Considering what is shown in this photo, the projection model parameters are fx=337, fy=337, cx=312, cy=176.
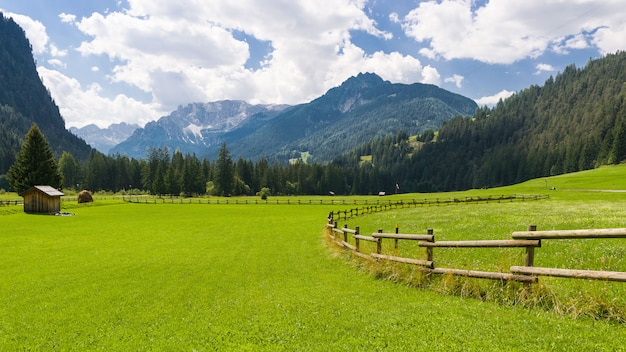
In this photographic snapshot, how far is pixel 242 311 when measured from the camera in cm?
1193

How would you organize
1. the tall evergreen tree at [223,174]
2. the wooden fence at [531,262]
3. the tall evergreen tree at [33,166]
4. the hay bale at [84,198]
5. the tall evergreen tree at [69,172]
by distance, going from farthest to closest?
the tall evergreen tree at [69,172], the tall evergreen tree at [223,174], the hay bale at [84,198], the tall evergreen tree at [33,166], the wooden fence at [531,262]

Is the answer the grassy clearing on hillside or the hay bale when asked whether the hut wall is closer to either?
the hay bale

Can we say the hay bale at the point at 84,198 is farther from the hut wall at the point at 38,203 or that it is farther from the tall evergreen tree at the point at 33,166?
the hut wall at the point at 38,203

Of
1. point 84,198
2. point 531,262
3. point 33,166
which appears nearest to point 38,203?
point 33,166

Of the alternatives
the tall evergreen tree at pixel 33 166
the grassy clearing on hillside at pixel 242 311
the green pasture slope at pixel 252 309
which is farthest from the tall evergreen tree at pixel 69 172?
the grassy clearing on hillside at pixel 242 311

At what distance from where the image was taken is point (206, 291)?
14.7 m

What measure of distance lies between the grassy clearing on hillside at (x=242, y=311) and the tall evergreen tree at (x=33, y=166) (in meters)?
64.1

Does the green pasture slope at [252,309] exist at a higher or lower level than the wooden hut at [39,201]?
lower

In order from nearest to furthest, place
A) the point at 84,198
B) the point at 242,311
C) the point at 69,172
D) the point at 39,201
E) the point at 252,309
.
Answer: the point at 242,311, the point at 252,309, the point at 39,201, the point at 84,198, the point at 69,172

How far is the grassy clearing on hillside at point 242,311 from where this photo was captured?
332 inches

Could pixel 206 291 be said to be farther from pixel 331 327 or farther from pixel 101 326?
pixel 331 327

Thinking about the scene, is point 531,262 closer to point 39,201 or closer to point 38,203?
point 39,201

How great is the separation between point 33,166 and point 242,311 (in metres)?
85.4

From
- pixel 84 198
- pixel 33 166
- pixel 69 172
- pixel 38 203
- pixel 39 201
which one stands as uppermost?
Result: pixel 69 172
